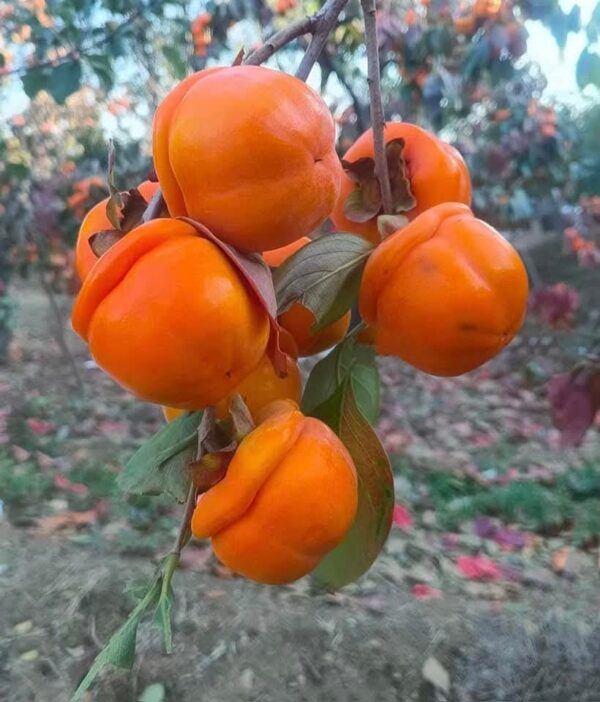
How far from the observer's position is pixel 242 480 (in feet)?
1.47

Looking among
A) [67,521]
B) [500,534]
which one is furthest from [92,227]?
[500,534]

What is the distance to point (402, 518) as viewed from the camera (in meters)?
2.75

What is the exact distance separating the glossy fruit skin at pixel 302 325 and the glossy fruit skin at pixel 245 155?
3.5 inches

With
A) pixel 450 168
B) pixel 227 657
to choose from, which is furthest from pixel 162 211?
pixel 227 657

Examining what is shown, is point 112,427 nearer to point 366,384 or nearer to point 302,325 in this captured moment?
point 366,384

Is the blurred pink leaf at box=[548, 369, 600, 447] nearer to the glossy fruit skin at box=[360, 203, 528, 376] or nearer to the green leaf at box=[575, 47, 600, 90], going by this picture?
the glossy fruit skin at box=[360, 203, 528, 376]

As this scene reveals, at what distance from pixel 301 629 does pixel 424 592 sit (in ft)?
1.53

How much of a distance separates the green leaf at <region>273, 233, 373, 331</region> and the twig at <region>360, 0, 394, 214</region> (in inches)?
1.6

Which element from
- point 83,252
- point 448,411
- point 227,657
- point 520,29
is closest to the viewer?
point 83,252

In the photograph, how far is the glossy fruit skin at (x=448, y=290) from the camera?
49cm

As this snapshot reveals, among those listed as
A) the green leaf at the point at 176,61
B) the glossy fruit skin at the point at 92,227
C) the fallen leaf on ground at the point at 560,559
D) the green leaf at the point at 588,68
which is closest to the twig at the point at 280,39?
the glossy fruit skin at the point at 92,227

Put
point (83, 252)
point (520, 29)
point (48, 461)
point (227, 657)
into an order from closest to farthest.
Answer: point (83, 252)
point (227, 657)
point (520, 29)
point (48, 461)

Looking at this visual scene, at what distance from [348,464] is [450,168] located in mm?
228

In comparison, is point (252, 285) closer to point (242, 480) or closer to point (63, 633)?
point (242, 480)
